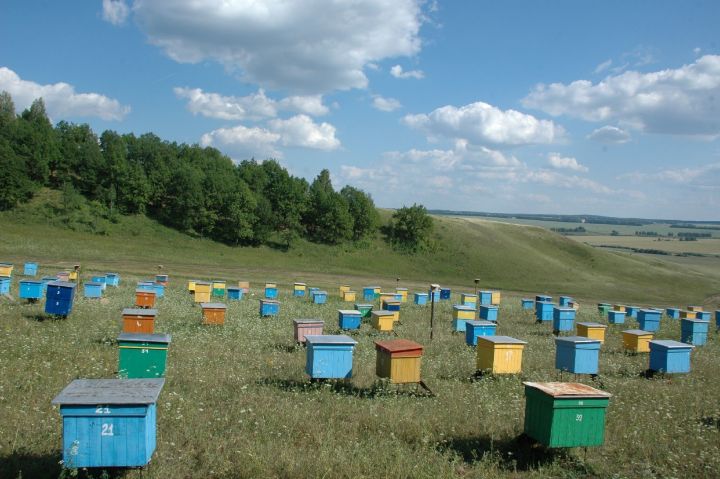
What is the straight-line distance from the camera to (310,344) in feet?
32.0

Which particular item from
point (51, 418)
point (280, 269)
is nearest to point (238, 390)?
point (51, 418)

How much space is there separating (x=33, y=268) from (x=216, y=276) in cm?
1511

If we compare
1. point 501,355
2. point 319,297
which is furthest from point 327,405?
point 319,297

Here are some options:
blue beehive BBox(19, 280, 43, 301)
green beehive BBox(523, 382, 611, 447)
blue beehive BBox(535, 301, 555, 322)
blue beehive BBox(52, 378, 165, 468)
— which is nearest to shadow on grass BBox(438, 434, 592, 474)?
green beehive BBox(523, 382, 611, 447)

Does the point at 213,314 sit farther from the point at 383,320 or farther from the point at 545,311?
the point at 545,311

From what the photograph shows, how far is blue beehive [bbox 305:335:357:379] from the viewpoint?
32.0 feet

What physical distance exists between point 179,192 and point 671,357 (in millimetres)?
58205

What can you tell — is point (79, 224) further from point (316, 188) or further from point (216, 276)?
point (316, 188)

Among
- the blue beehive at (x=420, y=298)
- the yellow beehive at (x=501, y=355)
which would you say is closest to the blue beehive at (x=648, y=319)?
the blue beehive at (x=420, y=298)

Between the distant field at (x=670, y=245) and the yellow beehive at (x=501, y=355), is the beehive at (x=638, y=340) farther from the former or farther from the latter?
the distant field at (x=670, y=245)

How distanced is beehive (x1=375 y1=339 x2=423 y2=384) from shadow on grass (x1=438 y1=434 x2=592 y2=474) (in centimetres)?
180

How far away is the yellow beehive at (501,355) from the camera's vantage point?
11227 millimetres

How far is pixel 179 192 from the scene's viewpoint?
63.0 meters

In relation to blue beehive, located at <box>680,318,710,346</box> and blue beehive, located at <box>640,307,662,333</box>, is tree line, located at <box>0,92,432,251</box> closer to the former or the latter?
blue beehive, located at <box>640,307,662,333</box>
